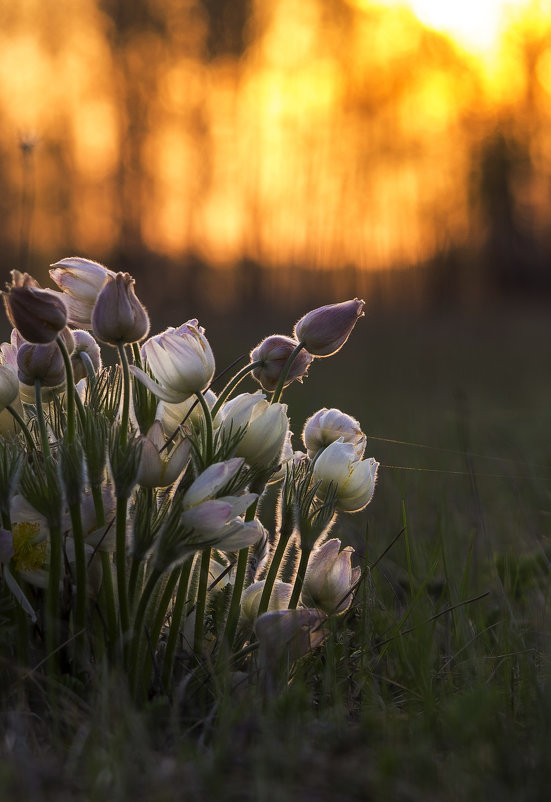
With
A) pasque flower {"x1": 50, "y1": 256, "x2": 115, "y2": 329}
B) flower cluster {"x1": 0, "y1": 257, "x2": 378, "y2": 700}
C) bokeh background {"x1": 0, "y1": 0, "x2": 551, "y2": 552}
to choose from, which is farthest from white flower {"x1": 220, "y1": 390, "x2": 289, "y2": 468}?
bokeh background {"x1": 0, "y1": 0, "x2": 551, "y2": 552}

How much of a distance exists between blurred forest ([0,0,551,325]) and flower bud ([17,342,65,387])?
26.7 feet

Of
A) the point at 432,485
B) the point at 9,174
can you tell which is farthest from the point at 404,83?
the point at 432,485

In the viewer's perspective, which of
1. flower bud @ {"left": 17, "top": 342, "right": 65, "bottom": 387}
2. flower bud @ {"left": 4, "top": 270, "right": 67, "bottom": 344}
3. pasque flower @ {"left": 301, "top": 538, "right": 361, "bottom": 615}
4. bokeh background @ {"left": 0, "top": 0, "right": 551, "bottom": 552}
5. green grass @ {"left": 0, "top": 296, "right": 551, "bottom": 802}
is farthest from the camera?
bokeh background @ {"left": 0, "top": 0, "right": 551, "bottom": 552}

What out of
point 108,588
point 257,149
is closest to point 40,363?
point 108,588

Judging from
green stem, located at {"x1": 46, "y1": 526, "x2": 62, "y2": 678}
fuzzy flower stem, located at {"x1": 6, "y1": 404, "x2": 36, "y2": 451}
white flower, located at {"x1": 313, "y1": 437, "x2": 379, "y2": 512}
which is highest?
fuzzy flower stem, located at {"x1": 6, "y1": 404, "x2": 36, "y2": 451}

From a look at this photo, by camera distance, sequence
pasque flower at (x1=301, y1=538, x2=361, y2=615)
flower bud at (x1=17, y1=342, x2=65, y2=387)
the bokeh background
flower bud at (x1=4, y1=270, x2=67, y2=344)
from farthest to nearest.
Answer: the bokeh background
pasque flower at (x1=301, y1=538, x2=361, y2=615)
flower bud at (x1=17, y1=342, x2=65, y2=387)
flower bud at (x1=4, y1=270, x2=67, y2=344)

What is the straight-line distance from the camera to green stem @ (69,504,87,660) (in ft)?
2.88

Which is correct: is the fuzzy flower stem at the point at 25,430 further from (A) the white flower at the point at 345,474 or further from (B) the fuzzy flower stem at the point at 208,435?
(A) the white flower at the point at 345,474

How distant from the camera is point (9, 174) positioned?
914 centimetres

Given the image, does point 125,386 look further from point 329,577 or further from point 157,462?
point 329,577

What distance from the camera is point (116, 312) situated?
0.89 metres

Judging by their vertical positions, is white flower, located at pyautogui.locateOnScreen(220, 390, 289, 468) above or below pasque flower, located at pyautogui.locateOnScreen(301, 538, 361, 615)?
above

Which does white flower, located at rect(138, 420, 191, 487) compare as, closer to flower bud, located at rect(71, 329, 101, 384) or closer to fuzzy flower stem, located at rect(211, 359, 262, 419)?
fuzzy flower stem, located at rect(211, 359, 262, 419)

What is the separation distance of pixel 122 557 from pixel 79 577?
6 cm
